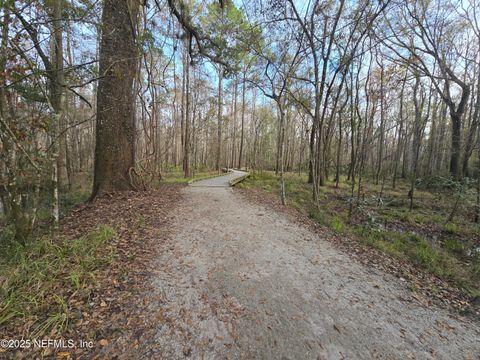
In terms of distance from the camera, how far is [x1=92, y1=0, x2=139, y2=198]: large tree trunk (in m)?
5.29

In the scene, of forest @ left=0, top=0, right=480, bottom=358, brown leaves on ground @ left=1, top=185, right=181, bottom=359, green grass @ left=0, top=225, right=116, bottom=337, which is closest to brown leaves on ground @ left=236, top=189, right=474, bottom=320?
forest @ left=0, top=0, right=480, bottom=358

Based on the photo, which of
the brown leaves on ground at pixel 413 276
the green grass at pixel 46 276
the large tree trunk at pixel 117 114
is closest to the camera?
the green grass at pixel 46 276

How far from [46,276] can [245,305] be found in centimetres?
255

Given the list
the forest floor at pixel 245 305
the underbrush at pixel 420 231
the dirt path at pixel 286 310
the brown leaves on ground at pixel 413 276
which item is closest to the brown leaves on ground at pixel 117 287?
the forest floor at pixel 245 305

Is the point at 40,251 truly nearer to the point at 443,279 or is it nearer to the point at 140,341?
the point at 140,341

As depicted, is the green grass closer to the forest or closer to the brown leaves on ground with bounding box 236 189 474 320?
the forest

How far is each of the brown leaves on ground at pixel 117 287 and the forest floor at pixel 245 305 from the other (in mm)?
11

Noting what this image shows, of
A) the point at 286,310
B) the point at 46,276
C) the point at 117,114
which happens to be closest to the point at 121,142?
the point at 117,114

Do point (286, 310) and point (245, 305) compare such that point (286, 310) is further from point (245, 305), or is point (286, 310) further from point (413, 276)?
point (413, 276)

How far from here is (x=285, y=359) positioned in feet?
5.97

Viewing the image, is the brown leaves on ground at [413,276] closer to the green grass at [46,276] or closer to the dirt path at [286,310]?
the dirt path at [286,310]

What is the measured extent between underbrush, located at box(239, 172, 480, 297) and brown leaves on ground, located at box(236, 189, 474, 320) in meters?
0.30

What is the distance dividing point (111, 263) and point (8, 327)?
3.74ft

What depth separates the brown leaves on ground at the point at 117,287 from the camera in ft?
6.09
